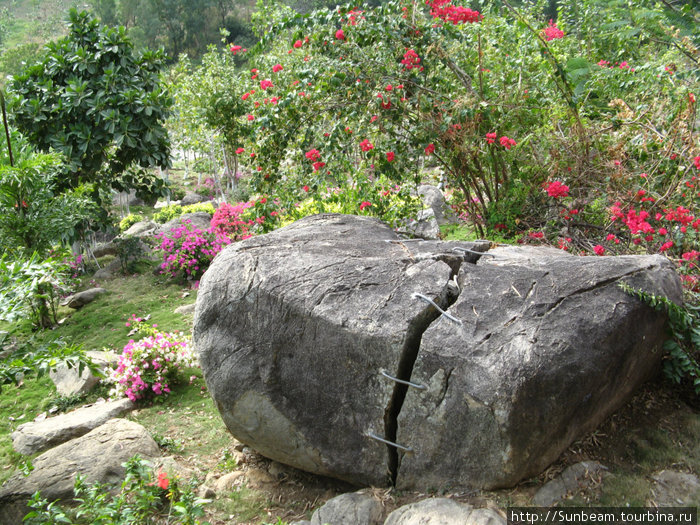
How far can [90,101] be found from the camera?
8.19 metres

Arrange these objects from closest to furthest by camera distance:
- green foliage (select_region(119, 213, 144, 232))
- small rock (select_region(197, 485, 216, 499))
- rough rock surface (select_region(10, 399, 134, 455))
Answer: small rock (select_region(197, 485, 216, 499)), rough rock surface (select_region(10, 399, 134, 455)), green foliage (select_region(119, 213, 144, 232))

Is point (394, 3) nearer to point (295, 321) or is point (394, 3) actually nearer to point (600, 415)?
point (295, 321)

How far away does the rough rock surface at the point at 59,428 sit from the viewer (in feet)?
16.0

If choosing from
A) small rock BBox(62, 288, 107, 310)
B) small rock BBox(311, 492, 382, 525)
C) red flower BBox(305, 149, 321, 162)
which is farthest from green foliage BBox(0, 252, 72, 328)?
small rock BBox(62, 288, 107, 310)

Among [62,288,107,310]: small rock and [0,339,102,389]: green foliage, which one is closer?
[0,339,102,389]: green foliage

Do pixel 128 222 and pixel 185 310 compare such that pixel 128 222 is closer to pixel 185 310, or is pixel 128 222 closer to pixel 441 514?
pixel 185 310

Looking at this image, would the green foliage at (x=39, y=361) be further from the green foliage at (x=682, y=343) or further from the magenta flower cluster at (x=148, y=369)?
the green foliage at (x=682, y=343)

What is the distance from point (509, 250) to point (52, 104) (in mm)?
7992

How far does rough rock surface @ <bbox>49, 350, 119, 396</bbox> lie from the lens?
5965mm

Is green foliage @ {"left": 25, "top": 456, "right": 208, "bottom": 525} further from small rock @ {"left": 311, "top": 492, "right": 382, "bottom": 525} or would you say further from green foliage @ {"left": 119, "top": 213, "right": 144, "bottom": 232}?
green foliage @ {"left": 119, "top": 213, "right": 144, "bottom": 232}

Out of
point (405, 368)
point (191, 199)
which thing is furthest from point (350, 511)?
point (191, 199)

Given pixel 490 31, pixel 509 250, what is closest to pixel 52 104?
pixel 490 31

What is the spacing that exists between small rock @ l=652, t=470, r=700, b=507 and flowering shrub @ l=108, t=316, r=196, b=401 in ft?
15.3

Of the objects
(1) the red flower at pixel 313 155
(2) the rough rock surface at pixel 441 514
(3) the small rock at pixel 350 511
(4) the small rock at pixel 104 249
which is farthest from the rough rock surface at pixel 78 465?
(4) the small rock at pixel 104 249
